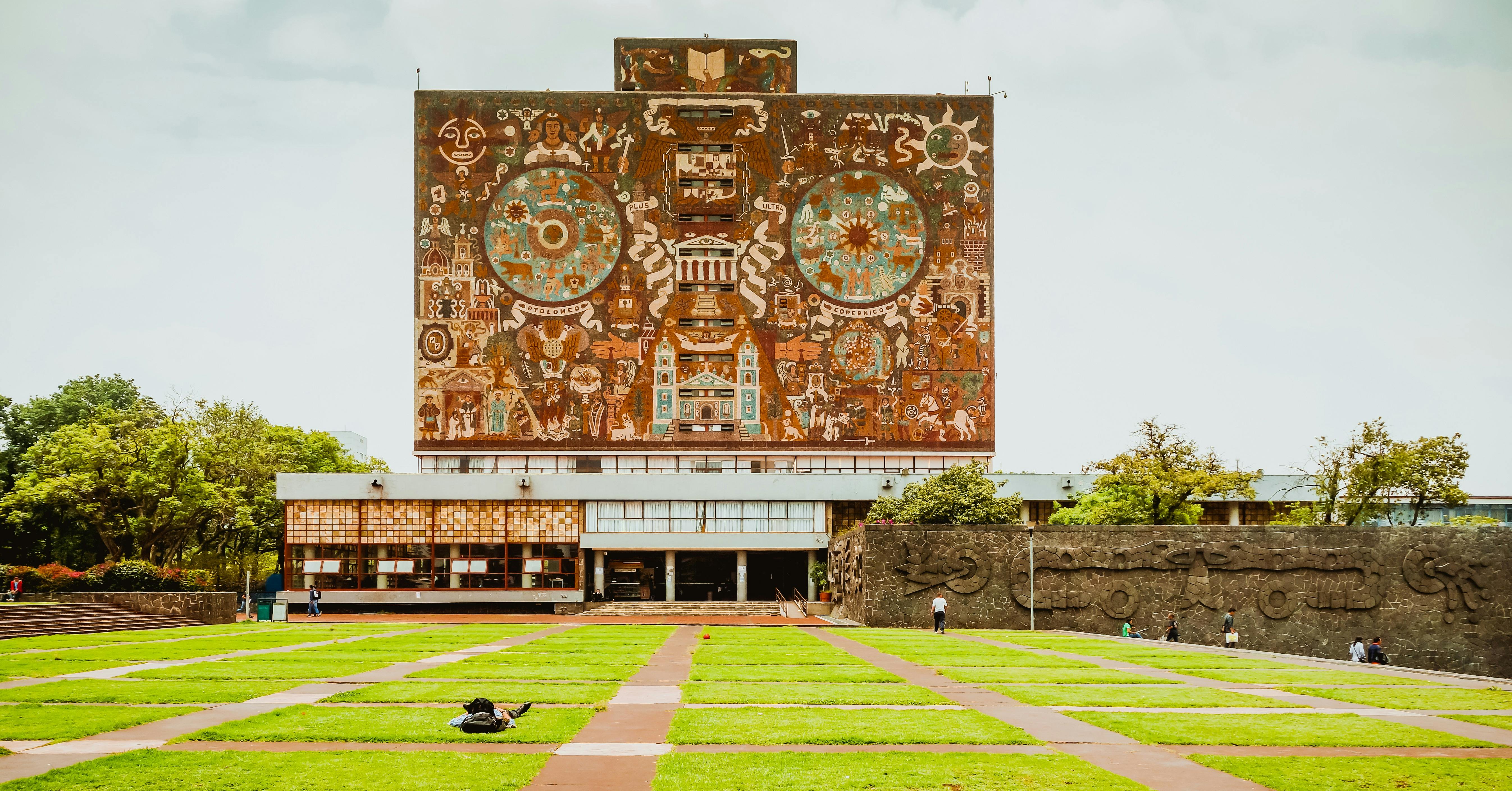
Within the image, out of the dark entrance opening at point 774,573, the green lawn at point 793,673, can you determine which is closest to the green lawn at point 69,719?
the green lawn at point 793,673

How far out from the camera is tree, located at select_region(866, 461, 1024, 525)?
1967 inches

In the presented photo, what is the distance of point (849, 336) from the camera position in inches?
2793

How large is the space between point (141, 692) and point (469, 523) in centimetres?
4714

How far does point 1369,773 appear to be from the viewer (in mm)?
11898

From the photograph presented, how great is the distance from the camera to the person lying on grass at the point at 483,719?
13.8 metres

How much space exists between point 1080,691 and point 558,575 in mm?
48592

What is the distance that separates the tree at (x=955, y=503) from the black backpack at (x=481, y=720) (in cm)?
3290

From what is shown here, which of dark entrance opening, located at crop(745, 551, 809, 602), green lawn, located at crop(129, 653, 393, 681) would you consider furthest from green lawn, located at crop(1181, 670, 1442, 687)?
dark entrance opening, located at crop(745, 551, 809, 602)

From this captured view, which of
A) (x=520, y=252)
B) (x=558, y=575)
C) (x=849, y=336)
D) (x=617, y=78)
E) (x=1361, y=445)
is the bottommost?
(x=558, y=575)

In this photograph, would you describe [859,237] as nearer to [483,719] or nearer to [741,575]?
[741,575]

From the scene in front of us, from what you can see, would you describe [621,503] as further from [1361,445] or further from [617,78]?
[1361,445]

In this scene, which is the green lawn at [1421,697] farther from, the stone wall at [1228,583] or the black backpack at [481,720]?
the stone wall at [1228,583]

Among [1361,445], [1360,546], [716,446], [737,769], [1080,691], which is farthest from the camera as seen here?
[716,446]

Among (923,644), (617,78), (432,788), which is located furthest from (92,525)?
(432,788)
